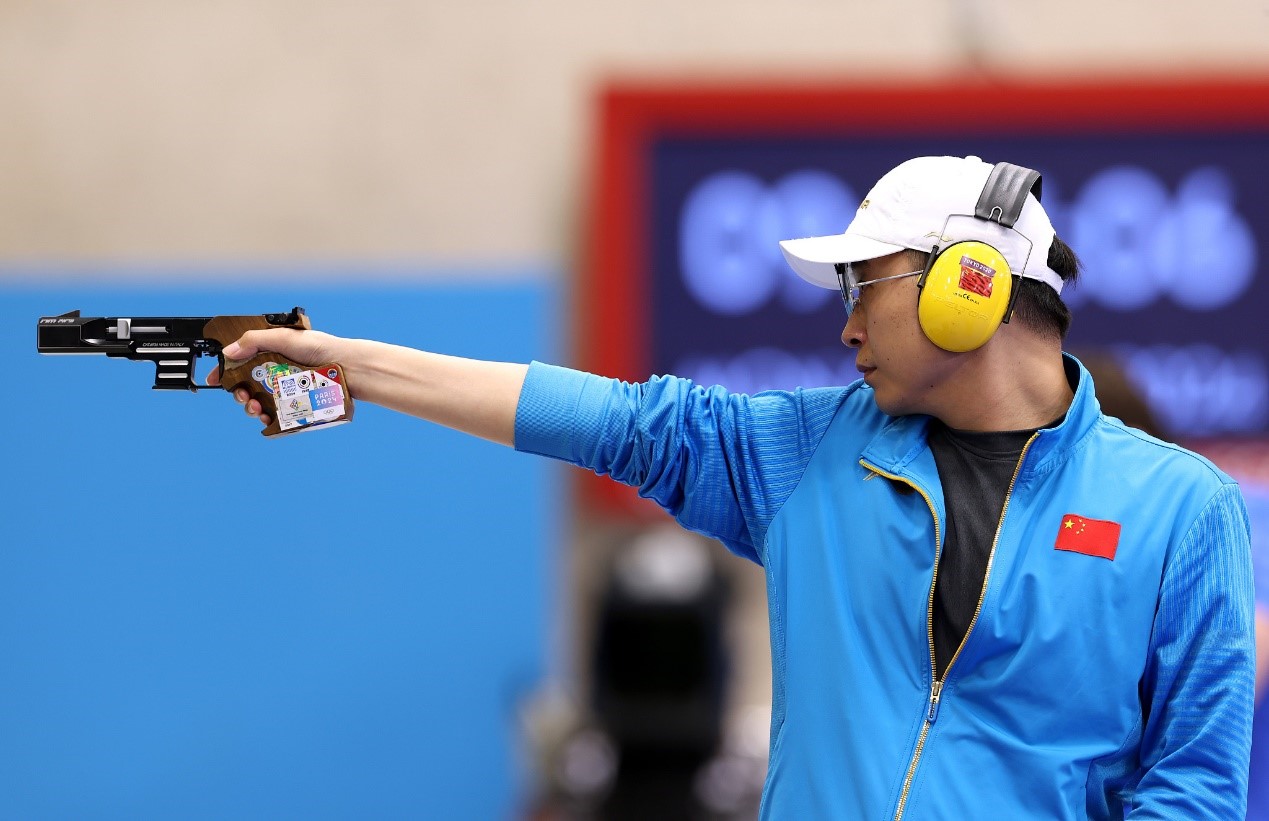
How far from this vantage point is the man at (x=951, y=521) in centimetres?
132

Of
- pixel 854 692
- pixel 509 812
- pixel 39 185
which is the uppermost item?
pixel 39 185

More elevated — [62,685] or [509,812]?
[62,685]

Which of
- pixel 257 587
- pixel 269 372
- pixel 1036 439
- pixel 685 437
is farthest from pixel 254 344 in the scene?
pixel 257 587

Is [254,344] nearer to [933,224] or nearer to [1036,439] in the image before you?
[933,224]

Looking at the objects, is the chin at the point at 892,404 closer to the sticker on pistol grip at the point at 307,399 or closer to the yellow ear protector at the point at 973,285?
the yellow ear protector at the point at 973,285

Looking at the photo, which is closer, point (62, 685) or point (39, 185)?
point (62, 685)

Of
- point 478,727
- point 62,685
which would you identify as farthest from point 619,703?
point 62,685

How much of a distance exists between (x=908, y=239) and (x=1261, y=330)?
98.4 inches

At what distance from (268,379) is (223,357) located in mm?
66

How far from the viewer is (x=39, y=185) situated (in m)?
3.71

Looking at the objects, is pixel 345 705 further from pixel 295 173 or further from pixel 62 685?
pixel 295 173

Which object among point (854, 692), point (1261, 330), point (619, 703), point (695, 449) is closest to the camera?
point (854, 692)

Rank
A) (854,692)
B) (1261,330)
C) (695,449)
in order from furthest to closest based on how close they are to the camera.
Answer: (1261,330) < (695,449) < (854,692)

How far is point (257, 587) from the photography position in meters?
3.29
